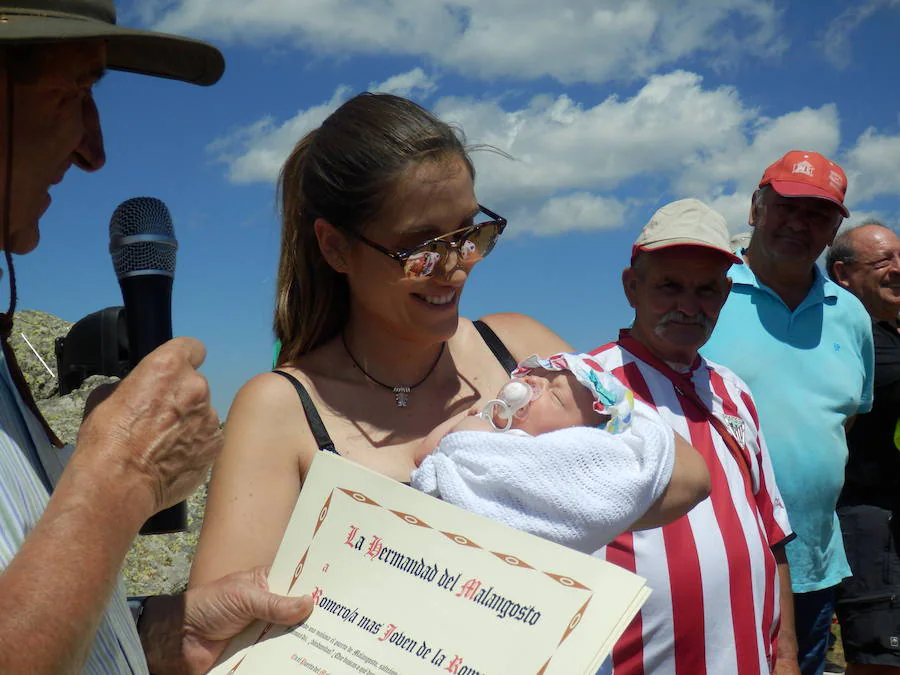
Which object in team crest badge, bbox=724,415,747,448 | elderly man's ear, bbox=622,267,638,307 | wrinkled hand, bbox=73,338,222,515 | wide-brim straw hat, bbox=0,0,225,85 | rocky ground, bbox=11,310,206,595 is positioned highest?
wide-brim straw hat, bbox=0,0,225,85

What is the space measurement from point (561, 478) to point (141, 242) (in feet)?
3.39

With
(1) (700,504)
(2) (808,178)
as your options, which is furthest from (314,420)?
(2) (808,178)

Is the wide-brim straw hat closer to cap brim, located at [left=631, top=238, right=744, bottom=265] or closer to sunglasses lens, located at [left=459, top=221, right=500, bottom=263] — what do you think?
sunglasses lens, located at [left=459, top=221, right=500, bottom=263]

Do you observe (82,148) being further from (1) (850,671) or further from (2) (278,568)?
(1) (850,671)

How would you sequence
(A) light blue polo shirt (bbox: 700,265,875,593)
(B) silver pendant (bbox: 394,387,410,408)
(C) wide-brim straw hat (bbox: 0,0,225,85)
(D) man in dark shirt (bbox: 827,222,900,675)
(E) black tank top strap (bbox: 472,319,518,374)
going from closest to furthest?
(C) wide-brim straw hat (bbox: 0,0,225,85), (B) silver pendant (bbox: 394,387,410,408), (E) black tank top strap (bbox: 472,319,518,374), (A) light blue polo shirt (bbox: 700,265,875,593), (D) man in dark shirt (bbox: 827,222,900,675)

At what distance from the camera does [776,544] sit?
3207 millimetres

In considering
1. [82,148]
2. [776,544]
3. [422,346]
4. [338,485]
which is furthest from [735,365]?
[82,148]

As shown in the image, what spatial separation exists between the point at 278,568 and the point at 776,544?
6.95 feet

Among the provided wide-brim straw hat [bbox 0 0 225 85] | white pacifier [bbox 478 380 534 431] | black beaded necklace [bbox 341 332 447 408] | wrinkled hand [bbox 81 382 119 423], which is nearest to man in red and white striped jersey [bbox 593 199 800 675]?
white pacifier [bbox 478 380 534 431]

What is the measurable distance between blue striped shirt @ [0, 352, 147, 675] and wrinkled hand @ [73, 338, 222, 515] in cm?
11

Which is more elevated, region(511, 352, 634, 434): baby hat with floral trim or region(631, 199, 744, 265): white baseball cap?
region(631, 199, 744, 265): white baseball cap

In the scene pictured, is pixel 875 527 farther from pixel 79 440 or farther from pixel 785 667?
pixel 79 440

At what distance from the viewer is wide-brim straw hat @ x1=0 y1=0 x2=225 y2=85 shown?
1291mm

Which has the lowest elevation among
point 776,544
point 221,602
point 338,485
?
point 776,544
